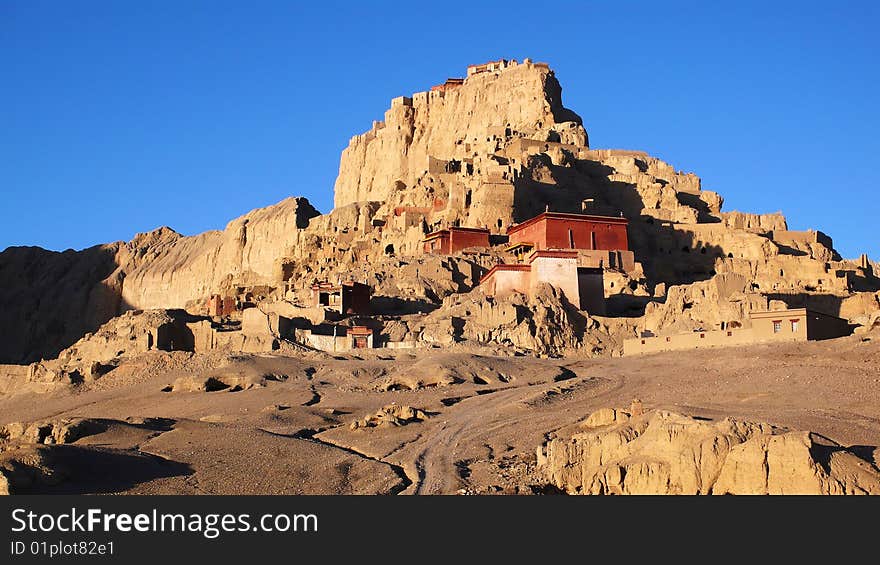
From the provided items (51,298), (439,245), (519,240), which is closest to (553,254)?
(519,240)

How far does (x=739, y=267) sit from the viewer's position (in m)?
55.9

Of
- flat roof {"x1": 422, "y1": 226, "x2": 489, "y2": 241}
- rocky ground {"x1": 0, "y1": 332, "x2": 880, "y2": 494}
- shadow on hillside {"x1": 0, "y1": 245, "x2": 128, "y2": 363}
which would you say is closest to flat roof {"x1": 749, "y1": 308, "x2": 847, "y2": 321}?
rocky ground {"x1": 0, "y1": 332, "x2": 880, "y2": 494}

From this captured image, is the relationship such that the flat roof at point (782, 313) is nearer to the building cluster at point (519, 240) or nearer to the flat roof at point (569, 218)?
the building cluster at point (519, 240)

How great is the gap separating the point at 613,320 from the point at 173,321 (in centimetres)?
1912

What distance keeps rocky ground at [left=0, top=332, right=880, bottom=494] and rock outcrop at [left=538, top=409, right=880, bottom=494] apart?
2.05 ft

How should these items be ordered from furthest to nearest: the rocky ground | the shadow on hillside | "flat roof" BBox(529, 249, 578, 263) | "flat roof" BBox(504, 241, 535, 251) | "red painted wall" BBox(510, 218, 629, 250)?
1. the shadow on hillside
2. "flat roof" BBox(504, 241, 535, 251)
3. "red painted wall" BBox(510, 218, 629, 250)
4. "flat roof" BBox(529, 249, 578, 263)
5. the rocky ground

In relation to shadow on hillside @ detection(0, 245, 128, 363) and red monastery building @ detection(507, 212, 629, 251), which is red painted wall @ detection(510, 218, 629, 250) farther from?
shadow on hillside @ detection(0, 245, 128, 363)

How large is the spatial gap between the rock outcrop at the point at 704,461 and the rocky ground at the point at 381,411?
623mm

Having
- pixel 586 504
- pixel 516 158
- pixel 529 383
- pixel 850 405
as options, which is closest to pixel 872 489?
pixel 586 504

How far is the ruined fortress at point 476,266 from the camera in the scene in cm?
4566

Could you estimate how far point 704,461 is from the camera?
1897cm

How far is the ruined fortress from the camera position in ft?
150

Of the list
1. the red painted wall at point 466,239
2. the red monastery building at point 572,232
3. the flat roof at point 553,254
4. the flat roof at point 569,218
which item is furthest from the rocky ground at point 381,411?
the red painted wall at point 466,239

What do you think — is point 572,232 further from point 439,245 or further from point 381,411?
point 381,411
